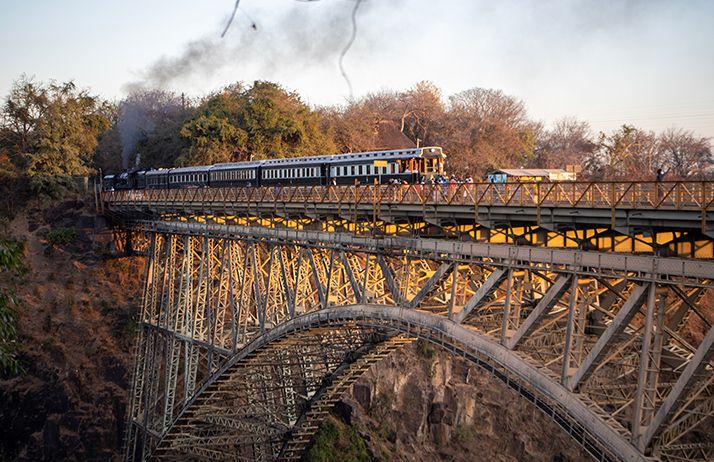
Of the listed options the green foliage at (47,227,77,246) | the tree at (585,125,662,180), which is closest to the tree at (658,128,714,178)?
the tree at (585,125,662,180)

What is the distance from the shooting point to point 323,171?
33.1 m

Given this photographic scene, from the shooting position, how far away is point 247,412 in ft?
105

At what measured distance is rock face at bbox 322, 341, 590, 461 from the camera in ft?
135

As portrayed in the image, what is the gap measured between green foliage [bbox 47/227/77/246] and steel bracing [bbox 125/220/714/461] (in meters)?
8.13

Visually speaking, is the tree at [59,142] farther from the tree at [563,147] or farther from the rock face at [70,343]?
the tree at [563,147]

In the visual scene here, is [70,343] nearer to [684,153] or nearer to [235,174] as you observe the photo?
[235,174]

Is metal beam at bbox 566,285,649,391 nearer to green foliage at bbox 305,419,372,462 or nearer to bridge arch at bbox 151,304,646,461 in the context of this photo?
bridge arch at bbox 151,304,646,461

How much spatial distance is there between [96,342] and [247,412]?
37.6 feet

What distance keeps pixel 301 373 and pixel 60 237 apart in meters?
20.5

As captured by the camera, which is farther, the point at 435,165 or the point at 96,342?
the point at 96,342

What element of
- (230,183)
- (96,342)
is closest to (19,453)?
(96,342)

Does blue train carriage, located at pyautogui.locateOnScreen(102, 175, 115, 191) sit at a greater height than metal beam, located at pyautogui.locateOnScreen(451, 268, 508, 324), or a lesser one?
greater

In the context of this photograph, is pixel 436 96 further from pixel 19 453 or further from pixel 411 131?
pixel 19 453

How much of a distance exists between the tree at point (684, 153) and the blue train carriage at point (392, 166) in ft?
94.5
